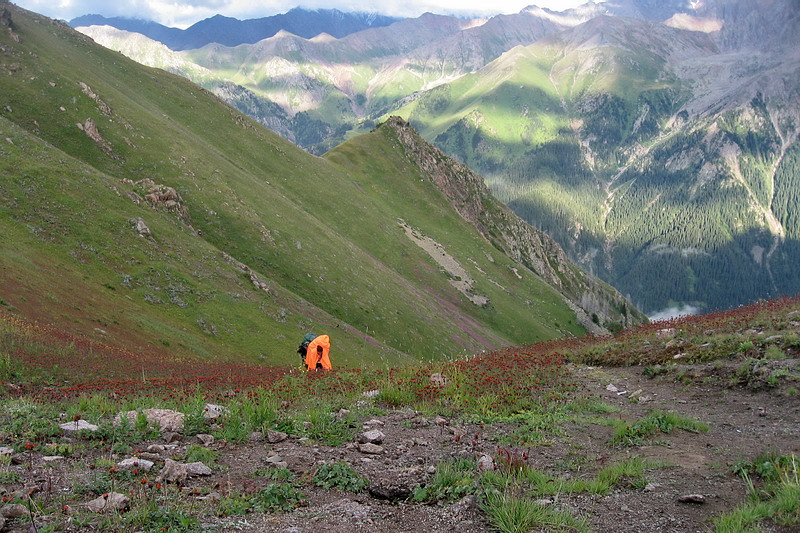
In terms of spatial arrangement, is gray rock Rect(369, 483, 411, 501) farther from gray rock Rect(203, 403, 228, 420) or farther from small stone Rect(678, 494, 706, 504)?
gray rock Rect(203, 403, 228, 420)

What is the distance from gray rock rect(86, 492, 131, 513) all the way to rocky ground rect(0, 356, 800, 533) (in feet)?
0.86

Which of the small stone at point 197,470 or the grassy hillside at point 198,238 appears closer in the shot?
the small stone at point 197,470

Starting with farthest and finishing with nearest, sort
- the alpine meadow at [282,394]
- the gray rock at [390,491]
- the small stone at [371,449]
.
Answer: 1. the small stone at [371,449]
2. the gray rock at [390,491]
3. the alpine meadow at [282,394]

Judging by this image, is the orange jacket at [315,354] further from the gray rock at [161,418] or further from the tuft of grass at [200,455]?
the tuft of grass at [200,455]

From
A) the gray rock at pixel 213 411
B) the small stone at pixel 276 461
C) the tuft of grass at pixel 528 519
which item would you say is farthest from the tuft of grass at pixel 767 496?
the gray rock at pixel 213 411

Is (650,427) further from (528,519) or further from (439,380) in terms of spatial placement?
(439,380)

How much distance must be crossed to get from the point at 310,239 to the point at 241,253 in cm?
1081

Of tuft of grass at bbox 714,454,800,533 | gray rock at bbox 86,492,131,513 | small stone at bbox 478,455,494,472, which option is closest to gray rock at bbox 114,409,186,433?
gray rock at bbox 86,492,131,513

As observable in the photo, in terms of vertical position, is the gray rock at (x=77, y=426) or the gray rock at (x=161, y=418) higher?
the gray rock at (x=77, y=426)

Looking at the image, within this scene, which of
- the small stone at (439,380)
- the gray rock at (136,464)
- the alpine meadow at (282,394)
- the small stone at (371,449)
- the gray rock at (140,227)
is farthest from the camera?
the gray rock at (140,227)

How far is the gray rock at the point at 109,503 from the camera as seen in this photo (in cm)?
645

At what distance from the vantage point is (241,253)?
51.0 meters

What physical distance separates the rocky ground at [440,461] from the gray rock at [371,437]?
0.10 metres

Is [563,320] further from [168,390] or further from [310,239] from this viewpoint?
[168,390]
